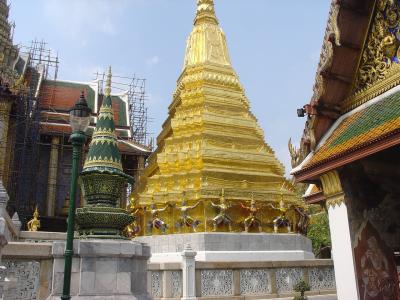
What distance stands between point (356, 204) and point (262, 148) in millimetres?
14331

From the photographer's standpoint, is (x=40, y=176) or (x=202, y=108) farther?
(x=40, y=176)

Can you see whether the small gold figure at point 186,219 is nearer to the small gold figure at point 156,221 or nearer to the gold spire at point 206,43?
the small gold figure at point 156,221

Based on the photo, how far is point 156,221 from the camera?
18328 millimetres

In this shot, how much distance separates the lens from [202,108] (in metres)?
20.7

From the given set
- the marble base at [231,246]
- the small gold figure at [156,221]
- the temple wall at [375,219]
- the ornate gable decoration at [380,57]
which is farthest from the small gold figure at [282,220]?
the ornate gable decoration at [380,57]

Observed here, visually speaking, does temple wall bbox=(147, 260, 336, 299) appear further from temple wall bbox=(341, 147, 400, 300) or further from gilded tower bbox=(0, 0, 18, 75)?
gilded tower bbox=(0, 0, 18, 75)

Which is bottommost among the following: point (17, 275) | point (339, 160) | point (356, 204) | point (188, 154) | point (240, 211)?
point (17, 275)

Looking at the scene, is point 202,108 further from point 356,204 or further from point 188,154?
point 356,204

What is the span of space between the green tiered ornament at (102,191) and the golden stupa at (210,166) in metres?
10.2

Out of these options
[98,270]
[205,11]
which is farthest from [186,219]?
[205,11]

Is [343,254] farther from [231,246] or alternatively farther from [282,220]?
[282,220]

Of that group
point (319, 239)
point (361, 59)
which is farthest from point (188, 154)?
point (319, 239)

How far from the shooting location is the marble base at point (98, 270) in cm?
640

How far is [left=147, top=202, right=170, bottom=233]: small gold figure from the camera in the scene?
1827cm
